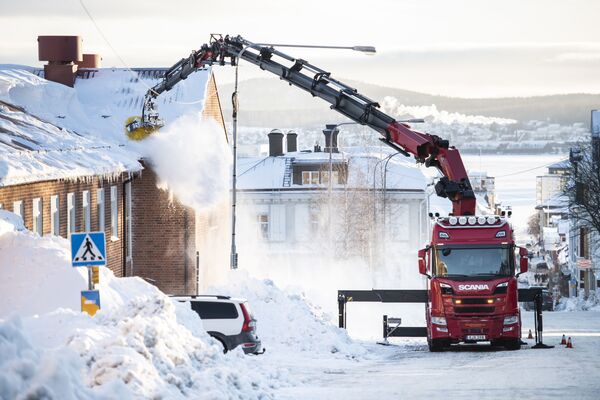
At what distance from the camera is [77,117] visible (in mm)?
41969

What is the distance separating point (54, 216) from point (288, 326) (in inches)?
304

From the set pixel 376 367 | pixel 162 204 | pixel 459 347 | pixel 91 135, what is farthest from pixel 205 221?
pixel 376 367

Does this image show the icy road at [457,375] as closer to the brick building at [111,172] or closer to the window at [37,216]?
the window at [37,216]

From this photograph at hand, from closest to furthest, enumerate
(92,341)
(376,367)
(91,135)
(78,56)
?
(92,341) < (376,367) < (91,135) < (78,56)

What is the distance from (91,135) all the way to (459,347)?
Answer: 1699 centimetres

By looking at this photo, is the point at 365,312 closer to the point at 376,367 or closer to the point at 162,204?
the point at 162,204

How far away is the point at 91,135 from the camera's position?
40.1m

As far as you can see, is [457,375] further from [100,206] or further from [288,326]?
[100,206]

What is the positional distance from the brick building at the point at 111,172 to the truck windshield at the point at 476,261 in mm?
10395

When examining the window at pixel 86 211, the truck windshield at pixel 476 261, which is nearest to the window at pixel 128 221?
→ the window at pixel 86 211

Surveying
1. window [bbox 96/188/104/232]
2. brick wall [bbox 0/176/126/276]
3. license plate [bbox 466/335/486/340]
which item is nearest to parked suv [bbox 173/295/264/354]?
license plate [bbox 466/335/486/340]

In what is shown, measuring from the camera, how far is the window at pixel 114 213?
38594mm

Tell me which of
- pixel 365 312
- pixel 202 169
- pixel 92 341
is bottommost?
pixel 365 312

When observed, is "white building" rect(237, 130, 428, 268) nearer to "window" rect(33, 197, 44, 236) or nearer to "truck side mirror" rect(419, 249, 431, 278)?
"window" rect(33, 197, 44, 236)
